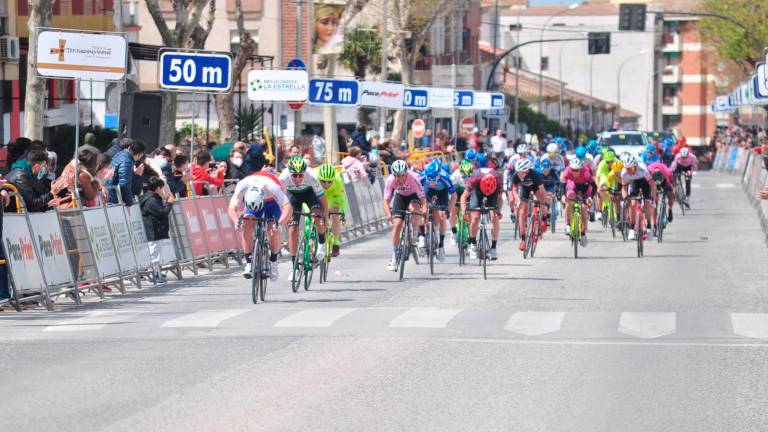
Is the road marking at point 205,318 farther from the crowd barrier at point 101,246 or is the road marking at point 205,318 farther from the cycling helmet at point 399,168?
the cycling helmet at point 399,168

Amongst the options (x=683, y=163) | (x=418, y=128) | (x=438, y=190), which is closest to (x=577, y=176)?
(x=438, y=190)

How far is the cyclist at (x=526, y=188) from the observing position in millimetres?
24875

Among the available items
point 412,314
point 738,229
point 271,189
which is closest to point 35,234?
point 271,189

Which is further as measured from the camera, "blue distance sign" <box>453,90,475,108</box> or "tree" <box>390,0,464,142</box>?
"tree" <box>390,0,464,142</box>

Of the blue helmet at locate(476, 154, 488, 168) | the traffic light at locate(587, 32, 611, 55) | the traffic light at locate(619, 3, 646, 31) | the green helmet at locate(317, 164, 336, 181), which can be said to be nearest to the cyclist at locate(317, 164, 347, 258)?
the green helmet at locate(317, 164, 336, 181)

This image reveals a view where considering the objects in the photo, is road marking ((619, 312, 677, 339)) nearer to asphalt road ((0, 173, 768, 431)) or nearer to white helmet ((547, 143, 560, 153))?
asphalt road ((0, 173, 768, 431))

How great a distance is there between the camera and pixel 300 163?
19.3 m

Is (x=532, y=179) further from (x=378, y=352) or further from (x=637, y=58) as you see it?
(x=637, y=58)

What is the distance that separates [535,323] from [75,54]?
7797mm

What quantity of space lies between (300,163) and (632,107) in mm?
141765

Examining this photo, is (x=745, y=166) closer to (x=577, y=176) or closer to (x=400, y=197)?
(x=577, y=176)

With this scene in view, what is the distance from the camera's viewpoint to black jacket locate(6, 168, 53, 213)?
1747cm

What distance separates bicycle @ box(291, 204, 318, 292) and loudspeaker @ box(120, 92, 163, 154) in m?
6.54

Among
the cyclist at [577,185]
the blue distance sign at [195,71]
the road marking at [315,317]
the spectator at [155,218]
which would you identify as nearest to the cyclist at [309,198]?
the spectator at [155,218]
